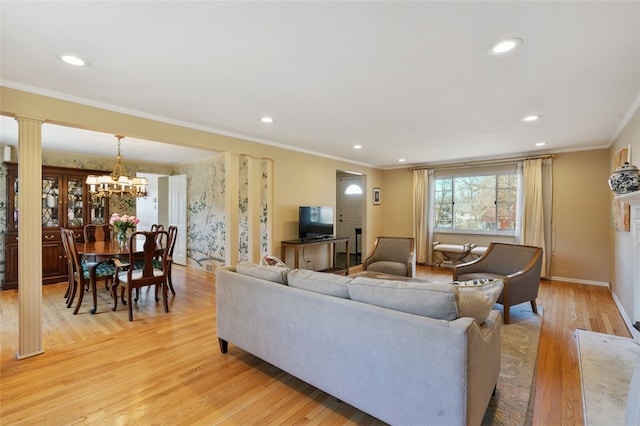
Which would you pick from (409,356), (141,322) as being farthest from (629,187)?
(141,322)

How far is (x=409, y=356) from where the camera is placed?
1.56 meters

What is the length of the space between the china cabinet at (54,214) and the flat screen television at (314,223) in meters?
4.00

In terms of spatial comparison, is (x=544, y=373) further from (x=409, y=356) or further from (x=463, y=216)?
(x=463, y=216)

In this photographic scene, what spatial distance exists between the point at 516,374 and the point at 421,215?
4.67 meters

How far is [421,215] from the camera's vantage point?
6.80 metres

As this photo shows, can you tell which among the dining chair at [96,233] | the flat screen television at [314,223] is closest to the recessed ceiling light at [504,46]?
the flat screen television at [314,223]

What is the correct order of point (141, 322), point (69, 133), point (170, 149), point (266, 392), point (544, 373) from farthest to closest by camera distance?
point (170, 149) < point (69, 133) < point (141, 322) < point (544, 373) < point (266, 392)

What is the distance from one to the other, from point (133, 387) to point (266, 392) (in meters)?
0.98

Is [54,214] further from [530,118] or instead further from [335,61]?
[530,118]

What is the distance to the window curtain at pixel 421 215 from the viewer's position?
678 centimetres

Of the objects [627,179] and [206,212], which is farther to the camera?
[206,212]

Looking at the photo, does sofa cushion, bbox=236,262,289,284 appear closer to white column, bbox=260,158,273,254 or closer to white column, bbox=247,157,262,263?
white column, bbox=247,157,262,263

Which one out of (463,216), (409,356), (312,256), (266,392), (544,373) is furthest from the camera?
(463,216)

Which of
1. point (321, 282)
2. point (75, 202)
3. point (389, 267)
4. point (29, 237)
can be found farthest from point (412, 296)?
point (75, 202)
